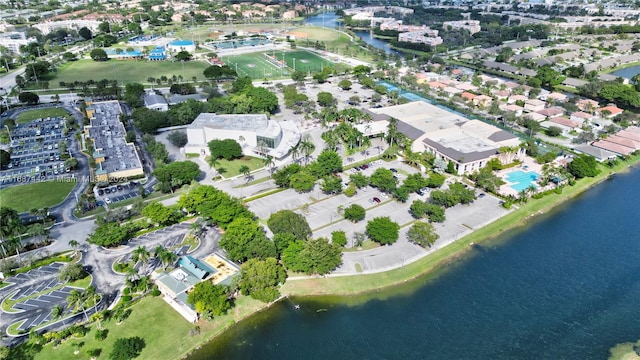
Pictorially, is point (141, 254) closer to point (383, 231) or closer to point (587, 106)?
point (383, 231)

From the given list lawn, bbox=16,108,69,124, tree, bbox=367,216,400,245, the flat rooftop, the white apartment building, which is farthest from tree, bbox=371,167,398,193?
the white apartment building

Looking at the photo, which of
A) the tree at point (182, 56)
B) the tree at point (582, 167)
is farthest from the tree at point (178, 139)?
the tree at point (182, 56)

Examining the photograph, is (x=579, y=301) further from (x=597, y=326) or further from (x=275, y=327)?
(x=275, y=327)

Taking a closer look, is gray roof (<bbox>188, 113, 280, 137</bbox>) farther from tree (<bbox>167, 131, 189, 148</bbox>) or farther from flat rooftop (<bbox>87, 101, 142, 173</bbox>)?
flat rooftop (<bbox>87, 101, 142, 173</bbox>)

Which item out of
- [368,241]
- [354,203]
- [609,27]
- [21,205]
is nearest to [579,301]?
[368,241]

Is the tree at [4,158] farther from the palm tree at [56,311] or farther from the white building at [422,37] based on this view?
the white building at [422,37]
